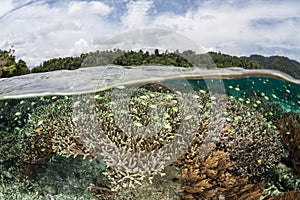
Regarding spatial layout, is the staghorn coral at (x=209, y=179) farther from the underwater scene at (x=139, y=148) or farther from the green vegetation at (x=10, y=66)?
the green vegetation at (x=10, y=66)

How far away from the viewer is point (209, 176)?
496cm

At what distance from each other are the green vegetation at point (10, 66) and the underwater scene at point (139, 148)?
4159mm

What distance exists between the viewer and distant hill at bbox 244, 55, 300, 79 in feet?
42.7

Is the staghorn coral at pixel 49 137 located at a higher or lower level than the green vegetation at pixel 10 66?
lower

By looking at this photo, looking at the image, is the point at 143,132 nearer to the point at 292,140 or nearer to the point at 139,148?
the point at 139,148

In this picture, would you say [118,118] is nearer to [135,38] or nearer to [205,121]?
[205,121]

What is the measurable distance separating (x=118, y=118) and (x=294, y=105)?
29.4 ft

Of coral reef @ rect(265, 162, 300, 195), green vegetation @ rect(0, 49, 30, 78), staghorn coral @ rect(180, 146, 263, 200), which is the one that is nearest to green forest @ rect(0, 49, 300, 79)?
green vegetation @ rect(0, 49, 30, 78)

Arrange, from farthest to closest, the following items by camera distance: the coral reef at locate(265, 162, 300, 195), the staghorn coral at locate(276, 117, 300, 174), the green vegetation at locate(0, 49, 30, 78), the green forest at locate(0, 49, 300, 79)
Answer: the green vegetation at locate(0, 49, 30, 78)
the green forest at locate(0, 49, 300, 79)
the staghorn coral at locate(276, 117, 300, 174)
the coral reef at locate(265, 162, 300, 195)

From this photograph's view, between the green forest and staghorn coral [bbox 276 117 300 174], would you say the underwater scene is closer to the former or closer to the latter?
staghorn coral [bbox 276 117 300 174]

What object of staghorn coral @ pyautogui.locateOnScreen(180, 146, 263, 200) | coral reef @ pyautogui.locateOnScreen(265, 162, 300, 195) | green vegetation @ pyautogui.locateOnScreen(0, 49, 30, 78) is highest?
green vegetation @ pyautogui.locateOnScreen(0, 49, 30, 78)

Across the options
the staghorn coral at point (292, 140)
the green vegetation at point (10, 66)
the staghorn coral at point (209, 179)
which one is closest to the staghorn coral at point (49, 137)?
the staghorn coral at point (209, 179)

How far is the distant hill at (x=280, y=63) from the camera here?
1302 cm

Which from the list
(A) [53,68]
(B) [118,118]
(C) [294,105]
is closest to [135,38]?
(B) [118,118]
